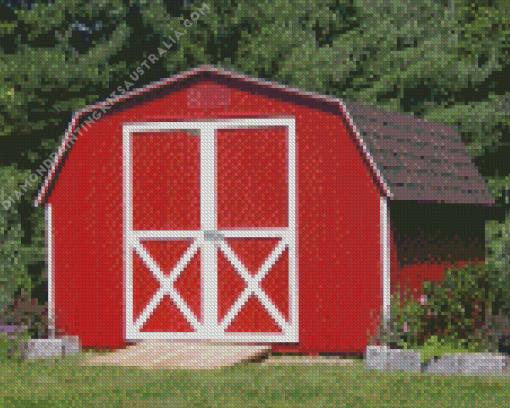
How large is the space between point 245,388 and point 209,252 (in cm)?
381

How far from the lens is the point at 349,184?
639 inches

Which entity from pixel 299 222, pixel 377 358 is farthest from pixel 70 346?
pixel 377 358

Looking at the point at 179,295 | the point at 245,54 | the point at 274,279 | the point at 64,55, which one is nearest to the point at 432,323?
the point at 274,279

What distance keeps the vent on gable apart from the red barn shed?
0.02 m

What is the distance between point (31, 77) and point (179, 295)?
436 inches

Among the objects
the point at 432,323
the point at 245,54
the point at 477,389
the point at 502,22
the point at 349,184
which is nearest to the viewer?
the point at 477,389

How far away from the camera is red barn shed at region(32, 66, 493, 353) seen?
1616 cm

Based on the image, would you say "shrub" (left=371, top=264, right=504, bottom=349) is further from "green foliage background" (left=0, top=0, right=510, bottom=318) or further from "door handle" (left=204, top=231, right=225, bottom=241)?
"green foliage background" (left=0, top=0, right=510, bottom=318)

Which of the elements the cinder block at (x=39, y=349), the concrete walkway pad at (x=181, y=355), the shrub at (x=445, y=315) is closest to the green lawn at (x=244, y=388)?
the concrete walkway pad at (x=181, y=355)

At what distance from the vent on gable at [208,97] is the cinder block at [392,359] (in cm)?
416


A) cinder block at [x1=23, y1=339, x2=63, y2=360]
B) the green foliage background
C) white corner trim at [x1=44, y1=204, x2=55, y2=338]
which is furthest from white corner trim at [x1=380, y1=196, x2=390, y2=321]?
white corner trim at [x1=44, y1=204, x2=55, y2=338]

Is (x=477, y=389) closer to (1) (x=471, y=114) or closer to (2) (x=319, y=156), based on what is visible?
(2) (x=319, y=156)

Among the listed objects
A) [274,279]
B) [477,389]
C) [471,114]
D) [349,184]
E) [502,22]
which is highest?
[502,22]

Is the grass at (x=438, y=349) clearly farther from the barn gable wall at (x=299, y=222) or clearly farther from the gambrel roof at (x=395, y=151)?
the gambrel roof at (x=395, y=151)
